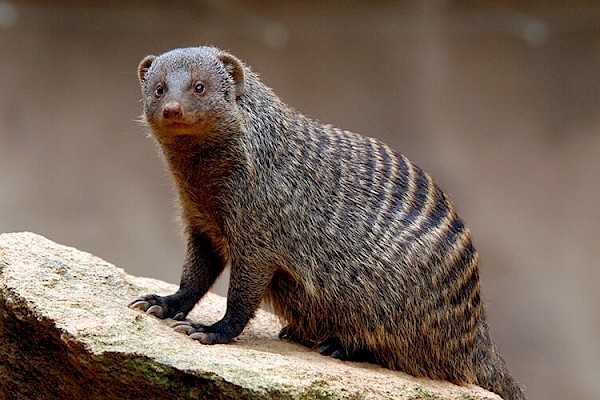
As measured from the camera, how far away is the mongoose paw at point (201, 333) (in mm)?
3424

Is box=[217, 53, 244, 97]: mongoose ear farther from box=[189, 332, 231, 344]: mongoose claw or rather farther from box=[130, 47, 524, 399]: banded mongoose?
box=[189, 332, 231, 344]: mongoose claw

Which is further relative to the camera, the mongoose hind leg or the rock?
the mongoose hind leg

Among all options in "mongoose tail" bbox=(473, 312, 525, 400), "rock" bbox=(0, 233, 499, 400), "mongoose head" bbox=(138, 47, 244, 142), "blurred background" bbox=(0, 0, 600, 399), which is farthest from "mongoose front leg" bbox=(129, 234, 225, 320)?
"blurred background" bbox=(0, 0, 600, 399)

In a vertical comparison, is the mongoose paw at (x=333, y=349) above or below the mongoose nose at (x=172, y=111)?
below

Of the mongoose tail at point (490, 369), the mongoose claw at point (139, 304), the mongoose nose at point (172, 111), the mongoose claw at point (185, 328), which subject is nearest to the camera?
the mongoose nose at point (172, 111)

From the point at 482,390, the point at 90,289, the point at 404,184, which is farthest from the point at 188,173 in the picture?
the point at 482,390

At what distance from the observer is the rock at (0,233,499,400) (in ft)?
9.69

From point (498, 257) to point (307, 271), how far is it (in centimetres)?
493

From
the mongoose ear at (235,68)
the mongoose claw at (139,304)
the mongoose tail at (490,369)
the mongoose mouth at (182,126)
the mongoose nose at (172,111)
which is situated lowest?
the mongoose tail at (490,369)

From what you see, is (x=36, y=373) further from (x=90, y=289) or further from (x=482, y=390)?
(x=482, y=390)

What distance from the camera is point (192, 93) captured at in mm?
3477

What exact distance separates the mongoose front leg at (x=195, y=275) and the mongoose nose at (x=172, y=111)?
2.40 feet

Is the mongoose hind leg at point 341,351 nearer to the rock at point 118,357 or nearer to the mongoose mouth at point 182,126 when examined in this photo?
the rock at point 118,357

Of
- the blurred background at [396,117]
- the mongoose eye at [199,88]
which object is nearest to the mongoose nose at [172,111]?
the mongoose eye at [199,88]
